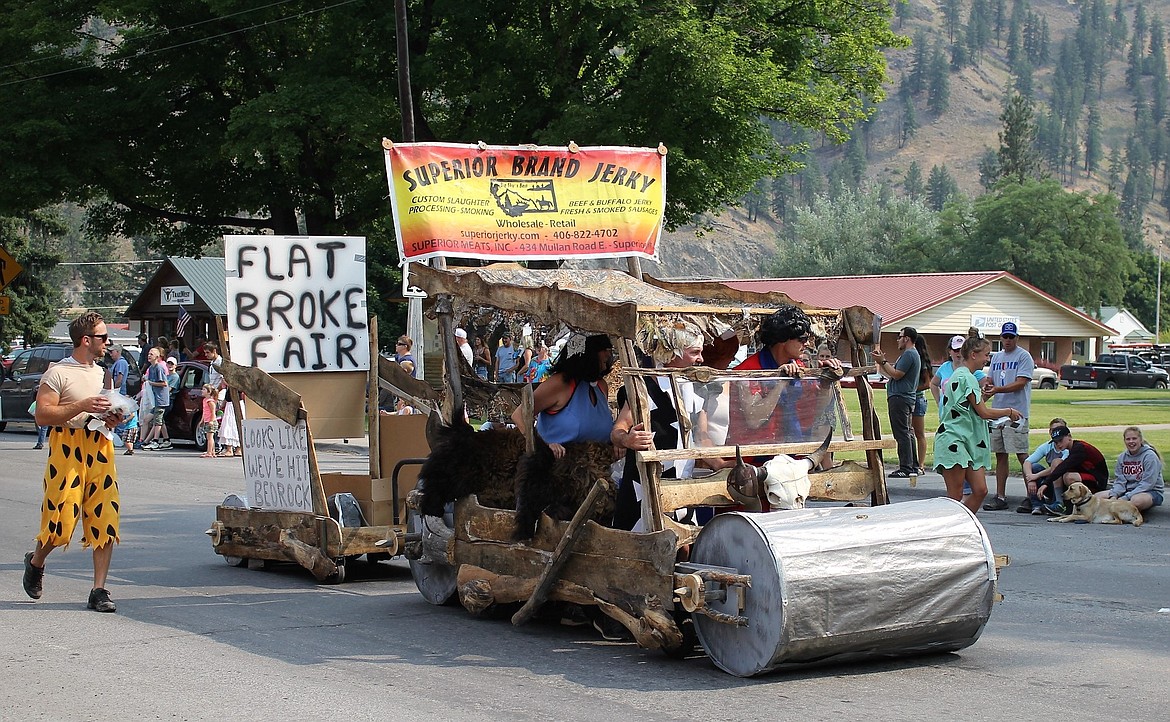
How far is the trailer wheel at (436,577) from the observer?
8.65 meters

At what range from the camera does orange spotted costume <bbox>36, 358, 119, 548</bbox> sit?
27.7 feet

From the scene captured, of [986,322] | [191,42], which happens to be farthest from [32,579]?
[986,322]

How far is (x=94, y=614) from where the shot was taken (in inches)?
336

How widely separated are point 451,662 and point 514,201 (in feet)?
15.3

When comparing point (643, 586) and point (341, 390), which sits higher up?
point (341, 390)

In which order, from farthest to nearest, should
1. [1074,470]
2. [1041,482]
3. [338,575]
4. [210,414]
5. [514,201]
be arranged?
[210,414] → [1041,482] → [1074,470] → [514,201] → [338,575]

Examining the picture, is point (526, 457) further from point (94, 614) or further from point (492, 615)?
point (94, 614)

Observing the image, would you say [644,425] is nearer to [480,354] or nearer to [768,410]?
[768,410]

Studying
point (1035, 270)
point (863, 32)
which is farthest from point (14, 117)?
point (1035, 270)

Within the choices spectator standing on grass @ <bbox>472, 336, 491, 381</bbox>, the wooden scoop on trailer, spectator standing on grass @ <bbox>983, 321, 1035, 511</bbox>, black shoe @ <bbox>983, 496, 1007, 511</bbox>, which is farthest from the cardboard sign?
the wooden scoop on trailer

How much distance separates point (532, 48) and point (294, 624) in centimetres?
2083

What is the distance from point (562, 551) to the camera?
732 centimetres

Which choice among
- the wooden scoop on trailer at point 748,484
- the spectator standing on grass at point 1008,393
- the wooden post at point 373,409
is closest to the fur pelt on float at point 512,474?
the wooden scoop on trailer at point 748,484

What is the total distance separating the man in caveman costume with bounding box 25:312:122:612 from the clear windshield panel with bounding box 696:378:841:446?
153 inches
